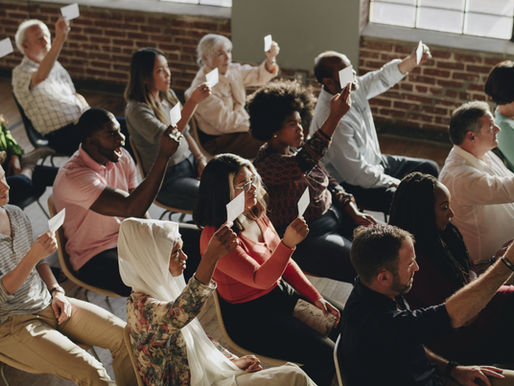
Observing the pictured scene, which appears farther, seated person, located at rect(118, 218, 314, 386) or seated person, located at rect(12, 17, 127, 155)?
seated person, located at rect(12, 17, 127, 155)

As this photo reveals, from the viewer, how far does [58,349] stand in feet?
9.00

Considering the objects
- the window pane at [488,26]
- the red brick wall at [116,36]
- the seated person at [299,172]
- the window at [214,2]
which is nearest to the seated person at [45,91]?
the seated person at [299,172]

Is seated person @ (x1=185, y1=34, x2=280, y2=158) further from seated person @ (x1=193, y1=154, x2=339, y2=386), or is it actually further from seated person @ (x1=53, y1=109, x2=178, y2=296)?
seated person @ (x1=193, y1=154, x2=339, y2=386)

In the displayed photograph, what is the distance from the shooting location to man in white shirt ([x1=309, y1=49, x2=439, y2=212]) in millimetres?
3816

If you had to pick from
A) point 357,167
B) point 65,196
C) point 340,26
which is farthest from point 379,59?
point 65,196

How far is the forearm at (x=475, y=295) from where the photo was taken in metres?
2.22

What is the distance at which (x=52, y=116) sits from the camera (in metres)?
4.74

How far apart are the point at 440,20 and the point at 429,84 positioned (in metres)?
0.58

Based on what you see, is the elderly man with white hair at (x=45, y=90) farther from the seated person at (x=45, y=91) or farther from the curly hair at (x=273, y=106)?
the curly hair at (x=273, y=106)

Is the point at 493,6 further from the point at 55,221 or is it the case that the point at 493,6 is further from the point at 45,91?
the point at 55,221

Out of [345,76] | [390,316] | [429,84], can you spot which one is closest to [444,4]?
[429,84]

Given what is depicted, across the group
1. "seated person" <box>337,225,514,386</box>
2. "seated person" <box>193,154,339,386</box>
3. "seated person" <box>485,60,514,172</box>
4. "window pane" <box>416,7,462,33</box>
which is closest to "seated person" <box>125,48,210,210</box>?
"seated person" <box>193,154,339,386</box>

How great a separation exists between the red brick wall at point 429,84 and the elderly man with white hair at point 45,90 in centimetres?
265

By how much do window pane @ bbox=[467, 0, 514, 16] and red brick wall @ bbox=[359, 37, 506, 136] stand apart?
46 centimetres
